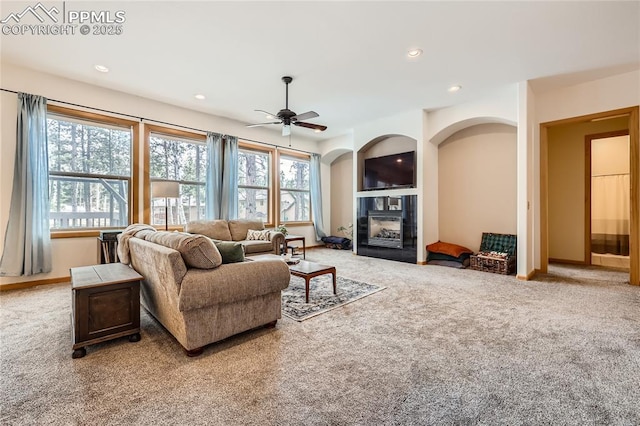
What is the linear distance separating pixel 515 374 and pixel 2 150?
5.94 m

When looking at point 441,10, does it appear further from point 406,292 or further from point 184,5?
point 406,292

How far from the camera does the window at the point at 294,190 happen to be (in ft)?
23.9

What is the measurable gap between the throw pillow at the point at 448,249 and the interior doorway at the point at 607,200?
221 centimetres

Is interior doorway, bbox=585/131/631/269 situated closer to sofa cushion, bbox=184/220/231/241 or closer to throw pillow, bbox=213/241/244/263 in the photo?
throw pillow, bbox=213/241/244/263

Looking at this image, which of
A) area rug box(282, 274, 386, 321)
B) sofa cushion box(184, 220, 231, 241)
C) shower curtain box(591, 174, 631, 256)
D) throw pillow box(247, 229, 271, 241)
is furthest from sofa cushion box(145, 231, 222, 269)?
shower curtain box(591, 174, 631, 256)

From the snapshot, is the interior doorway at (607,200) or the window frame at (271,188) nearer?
the interior doorway at (607,200)

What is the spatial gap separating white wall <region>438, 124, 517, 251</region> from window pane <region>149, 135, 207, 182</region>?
4921 mm

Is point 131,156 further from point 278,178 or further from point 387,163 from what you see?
point 387,163

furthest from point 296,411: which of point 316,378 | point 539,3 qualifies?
point 539,3

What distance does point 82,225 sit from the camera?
4.31m

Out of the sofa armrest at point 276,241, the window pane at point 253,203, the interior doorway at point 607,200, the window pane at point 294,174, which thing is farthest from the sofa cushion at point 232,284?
the interior doorway at point 607,200

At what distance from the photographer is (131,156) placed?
4.71 m

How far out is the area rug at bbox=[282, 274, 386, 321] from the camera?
289cm

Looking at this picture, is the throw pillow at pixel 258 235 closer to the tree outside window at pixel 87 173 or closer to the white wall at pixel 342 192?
the tree outside window at pixel 87 173
